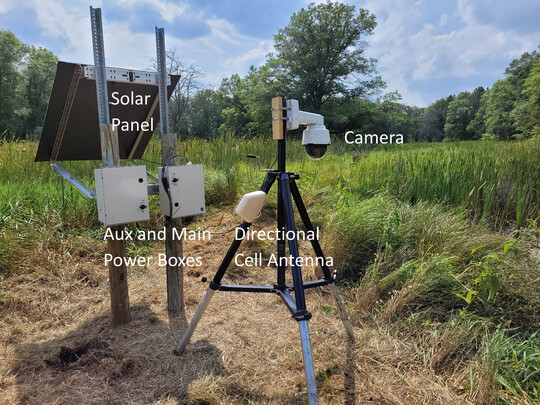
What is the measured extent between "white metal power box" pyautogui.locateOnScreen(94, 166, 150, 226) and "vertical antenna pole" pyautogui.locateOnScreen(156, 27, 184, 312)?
0.70 feet

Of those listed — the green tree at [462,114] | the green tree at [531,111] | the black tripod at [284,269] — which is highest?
the green tree at [462,114]

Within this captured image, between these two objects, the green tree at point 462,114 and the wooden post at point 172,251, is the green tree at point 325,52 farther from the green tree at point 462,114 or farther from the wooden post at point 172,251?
the green tree at point 462,114

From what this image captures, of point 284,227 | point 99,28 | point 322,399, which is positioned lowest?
point 322,399

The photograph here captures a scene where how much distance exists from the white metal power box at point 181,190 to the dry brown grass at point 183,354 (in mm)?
894

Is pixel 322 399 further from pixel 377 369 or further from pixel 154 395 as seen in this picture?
pixel 154 395

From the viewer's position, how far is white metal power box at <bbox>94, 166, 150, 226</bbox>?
2.16 meters

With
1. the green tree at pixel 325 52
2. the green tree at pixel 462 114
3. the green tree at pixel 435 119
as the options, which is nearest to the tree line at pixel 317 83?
the green tree at pixel 325 52

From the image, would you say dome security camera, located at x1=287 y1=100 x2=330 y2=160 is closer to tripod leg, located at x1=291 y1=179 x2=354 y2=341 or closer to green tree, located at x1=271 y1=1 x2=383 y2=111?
tripod leg, located at x1=291 y1=179 x2=354 y2=341

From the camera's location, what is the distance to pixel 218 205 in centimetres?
515

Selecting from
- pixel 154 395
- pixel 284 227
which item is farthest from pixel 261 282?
pixel 154 395

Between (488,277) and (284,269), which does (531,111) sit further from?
(284,269)

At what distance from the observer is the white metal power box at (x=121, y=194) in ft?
7.09

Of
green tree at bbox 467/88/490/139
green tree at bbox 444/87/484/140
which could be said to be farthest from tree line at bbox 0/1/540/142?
green tree at bbox 444/87/484/140

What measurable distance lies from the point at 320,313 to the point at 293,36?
3151 centimetres
